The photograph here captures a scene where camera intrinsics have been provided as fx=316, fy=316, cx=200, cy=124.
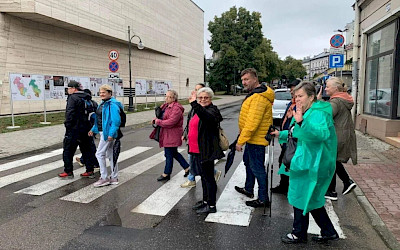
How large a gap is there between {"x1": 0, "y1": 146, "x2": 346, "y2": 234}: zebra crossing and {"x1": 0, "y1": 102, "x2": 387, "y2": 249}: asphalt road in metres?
0.05

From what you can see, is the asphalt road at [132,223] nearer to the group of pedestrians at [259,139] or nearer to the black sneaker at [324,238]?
the black sneaker at [324,238]

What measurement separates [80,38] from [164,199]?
60.7ft

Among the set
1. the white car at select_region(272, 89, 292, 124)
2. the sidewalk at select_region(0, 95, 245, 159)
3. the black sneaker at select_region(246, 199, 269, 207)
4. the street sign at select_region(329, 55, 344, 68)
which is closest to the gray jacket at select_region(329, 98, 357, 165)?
the black sneaker at select_region(246, 199, 269, 207)

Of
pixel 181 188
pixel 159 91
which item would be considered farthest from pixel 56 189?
pixel 159 91

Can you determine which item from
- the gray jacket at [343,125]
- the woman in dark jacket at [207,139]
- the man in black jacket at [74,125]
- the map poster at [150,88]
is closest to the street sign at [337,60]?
the gray jacket at [343,125]

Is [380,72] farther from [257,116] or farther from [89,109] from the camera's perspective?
[89,109]

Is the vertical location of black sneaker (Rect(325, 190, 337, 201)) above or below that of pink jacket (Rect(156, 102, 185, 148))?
below

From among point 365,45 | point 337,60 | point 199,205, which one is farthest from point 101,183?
point 365,45

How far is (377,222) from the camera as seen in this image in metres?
4.01

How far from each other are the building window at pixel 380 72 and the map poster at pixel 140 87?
15.9 metres

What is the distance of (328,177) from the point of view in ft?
10.7

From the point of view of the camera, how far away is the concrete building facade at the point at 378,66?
31.1 ft

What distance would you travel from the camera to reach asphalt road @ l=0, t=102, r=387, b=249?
11.5 feet

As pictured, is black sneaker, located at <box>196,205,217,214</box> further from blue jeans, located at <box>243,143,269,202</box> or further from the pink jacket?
the pink jacket
